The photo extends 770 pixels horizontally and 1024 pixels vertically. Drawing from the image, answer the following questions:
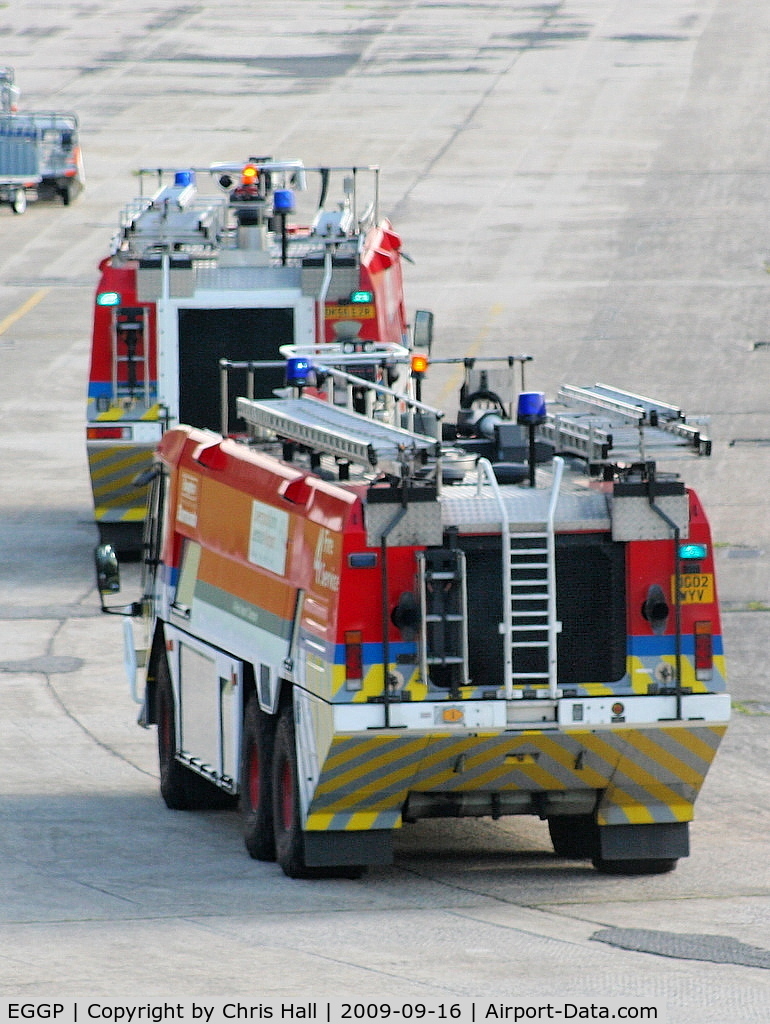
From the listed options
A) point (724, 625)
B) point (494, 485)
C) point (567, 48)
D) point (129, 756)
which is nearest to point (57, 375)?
point (724, 625)

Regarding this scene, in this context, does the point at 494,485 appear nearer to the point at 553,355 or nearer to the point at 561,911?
the point at 561,911

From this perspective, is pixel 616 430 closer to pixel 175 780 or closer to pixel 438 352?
pixel 175 780

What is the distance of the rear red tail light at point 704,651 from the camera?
13.2 m

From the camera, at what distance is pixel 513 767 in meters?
13.2

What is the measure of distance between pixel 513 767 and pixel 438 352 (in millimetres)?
25494

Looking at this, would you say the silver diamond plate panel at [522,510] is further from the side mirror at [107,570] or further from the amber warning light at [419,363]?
the side mirror at [107,570]

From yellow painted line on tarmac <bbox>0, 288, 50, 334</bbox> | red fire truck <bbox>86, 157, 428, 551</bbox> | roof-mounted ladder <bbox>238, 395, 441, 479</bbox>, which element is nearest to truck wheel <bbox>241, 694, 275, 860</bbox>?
roof-mounted ladder <bbox>238, 395, 441, 479</bbox>

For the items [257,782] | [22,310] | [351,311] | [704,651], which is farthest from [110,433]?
[22,310]

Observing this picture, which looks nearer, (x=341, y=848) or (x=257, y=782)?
(x=341, y=848)

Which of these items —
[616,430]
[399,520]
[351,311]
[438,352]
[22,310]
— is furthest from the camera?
[22,310]

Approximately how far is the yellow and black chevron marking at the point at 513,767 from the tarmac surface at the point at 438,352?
0.51 m

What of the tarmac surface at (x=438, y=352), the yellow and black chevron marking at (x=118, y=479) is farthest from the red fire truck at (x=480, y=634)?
the yellow and black chevron marking at (x=118, y=479)

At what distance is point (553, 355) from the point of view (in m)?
37.8

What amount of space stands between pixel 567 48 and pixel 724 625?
52.5m
